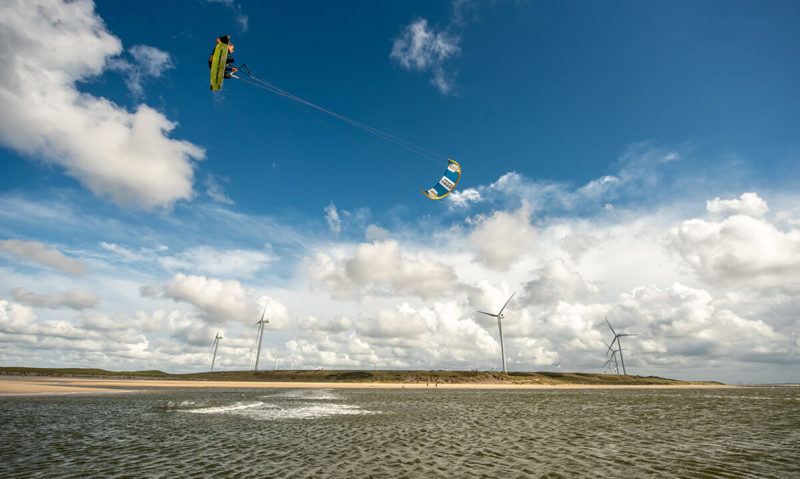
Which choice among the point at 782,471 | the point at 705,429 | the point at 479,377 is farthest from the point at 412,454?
the point at 479,377

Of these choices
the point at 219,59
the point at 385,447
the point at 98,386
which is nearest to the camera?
the point at 385,447

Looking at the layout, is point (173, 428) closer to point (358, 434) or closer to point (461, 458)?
point (358, 434)

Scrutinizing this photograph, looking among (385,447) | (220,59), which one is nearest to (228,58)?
(220,59)

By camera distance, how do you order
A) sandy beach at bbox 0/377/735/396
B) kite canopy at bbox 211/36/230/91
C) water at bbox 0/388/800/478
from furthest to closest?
sandy beach at bbox 0/377/735/396, kite canopy at bbox 211/36/230/91, water at bbox 0/388/800/478

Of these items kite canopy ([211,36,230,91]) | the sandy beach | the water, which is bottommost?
the sandy beach

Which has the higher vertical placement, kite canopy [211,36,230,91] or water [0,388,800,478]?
kite canopy [211,36,230,91]

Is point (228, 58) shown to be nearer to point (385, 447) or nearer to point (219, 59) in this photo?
point (219, 59)

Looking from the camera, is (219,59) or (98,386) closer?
(219,59)

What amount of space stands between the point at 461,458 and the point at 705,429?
24.6m

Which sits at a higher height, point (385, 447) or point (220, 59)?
point (220, 59)

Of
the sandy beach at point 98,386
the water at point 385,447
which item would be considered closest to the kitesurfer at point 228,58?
the water at point 385,447

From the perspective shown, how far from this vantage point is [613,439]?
83.7 feet

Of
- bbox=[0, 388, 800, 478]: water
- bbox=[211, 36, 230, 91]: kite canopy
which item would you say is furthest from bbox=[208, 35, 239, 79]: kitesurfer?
bbox=[0, 388, 800, 478]: water

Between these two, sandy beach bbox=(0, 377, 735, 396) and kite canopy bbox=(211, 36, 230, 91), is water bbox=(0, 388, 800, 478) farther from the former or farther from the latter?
sandy beach bbox=(0, 377, 735, 396)
